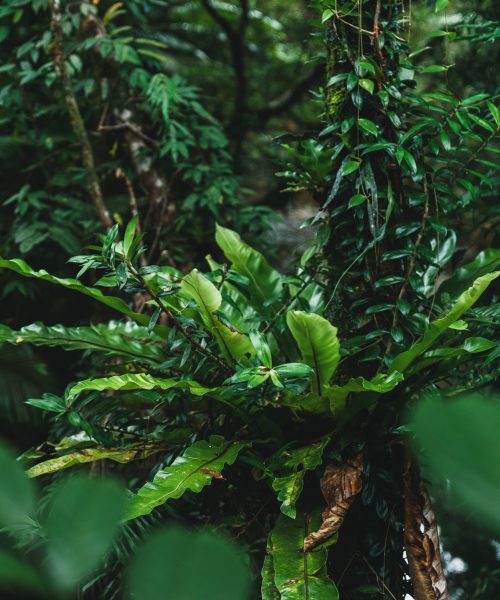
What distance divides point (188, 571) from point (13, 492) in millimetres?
52

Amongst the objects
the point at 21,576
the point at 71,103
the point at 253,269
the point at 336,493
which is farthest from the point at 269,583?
the point at 71,103

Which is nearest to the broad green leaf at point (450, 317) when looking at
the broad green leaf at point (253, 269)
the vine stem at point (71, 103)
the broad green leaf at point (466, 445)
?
the broad green leaf at point (253, 269)

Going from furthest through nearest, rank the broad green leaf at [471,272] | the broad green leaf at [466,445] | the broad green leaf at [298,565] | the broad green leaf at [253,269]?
the broad green leaf at [253,269] → the broad green leaf at [471,272] → the broad green leaf at [298,565] → the broad green leaf at [466,445]

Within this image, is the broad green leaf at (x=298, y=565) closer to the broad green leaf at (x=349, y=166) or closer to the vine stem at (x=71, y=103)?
the broad green leaf at (x=349, y=166)

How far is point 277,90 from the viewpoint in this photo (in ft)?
15.3

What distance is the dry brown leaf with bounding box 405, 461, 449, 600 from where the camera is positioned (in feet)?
4.55

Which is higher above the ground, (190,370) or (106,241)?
(106,241)

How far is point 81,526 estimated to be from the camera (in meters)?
0.17

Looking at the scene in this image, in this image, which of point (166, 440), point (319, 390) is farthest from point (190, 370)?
point (319, 390)

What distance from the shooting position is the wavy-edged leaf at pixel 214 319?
154 centimetres

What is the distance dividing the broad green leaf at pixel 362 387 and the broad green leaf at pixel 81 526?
129 centimetres

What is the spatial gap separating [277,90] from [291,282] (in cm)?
314

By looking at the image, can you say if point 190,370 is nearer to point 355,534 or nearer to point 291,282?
point 291,282

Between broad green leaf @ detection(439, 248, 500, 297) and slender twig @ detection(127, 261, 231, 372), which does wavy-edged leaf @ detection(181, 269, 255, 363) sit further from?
broad green leaf @ detection(439, 248, 500, 297)
